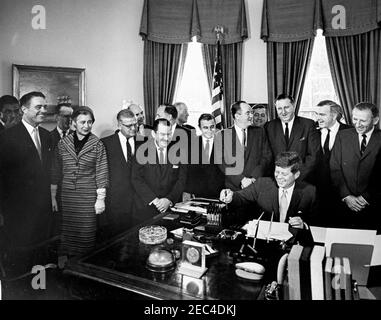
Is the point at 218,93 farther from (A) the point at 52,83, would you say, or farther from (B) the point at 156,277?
(B) the point at 156,277

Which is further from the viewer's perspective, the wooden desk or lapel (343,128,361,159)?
lapel (343,128,361,159)

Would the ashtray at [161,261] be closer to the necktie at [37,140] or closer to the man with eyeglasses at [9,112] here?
the necktie at [37,140]

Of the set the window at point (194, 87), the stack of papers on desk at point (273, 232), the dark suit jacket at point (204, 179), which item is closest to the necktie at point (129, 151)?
the dark suit jacket at point (204, 179)

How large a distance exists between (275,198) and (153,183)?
3.13 ft

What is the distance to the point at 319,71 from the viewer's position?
12.3ft

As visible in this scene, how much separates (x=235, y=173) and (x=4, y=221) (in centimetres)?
197

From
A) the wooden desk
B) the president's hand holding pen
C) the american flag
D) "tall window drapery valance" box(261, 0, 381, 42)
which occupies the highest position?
"tall window drapery valance" box(261, 0, 381, 42)

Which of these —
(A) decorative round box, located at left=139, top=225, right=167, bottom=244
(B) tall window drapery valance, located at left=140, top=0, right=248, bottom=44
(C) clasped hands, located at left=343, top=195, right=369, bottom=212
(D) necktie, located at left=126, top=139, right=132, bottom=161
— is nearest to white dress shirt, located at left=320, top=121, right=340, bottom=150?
(C) clasped hands, located at left=343, top=195, right=369, bottom=212

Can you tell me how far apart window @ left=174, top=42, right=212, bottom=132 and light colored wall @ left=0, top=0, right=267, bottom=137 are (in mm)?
516

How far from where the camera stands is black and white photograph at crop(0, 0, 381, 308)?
132 cm

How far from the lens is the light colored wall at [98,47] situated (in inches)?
130

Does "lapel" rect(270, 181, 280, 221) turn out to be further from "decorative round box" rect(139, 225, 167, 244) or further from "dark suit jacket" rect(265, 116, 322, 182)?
"decorative round box" rect(139, 225, 167, 244)

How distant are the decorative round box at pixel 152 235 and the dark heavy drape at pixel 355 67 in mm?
2803
